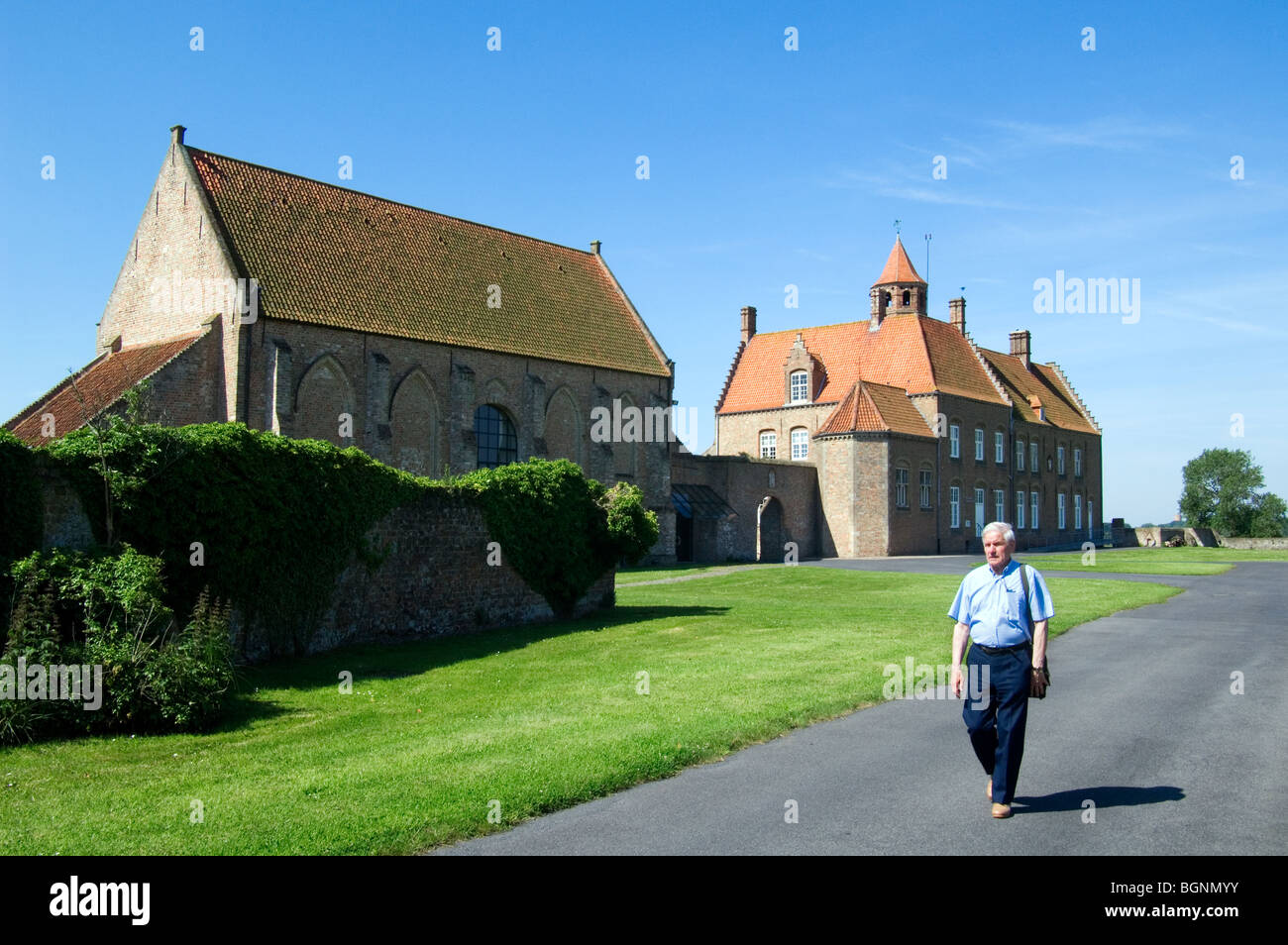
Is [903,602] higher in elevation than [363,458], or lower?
lower

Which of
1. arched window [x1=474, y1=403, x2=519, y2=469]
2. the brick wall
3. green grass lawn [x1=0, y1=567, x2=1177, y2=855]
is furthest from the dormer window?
green grass lawn [x1=0, y1=567, x2=1177, y2=855]

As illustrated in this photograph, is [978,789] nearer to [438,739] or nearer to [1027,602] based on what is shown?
[1027,602]

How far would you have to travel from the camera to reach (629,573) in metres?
36.8

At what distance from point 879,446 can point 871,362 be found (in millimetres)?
8769

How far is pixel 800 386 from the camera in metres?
60.7

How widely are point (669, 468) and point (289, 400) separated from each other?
19276mm

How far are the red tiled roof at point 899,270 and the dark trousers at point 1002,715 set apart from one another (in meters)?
57.6

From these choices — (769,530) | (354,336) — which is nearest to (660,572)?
(354,336)

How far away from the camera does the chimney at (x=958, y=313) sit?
219 feet

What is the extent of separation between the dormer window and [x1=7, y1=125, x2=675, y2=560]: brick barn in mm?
17339

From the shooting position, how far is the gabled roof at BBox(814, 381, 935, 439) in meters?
54.0
